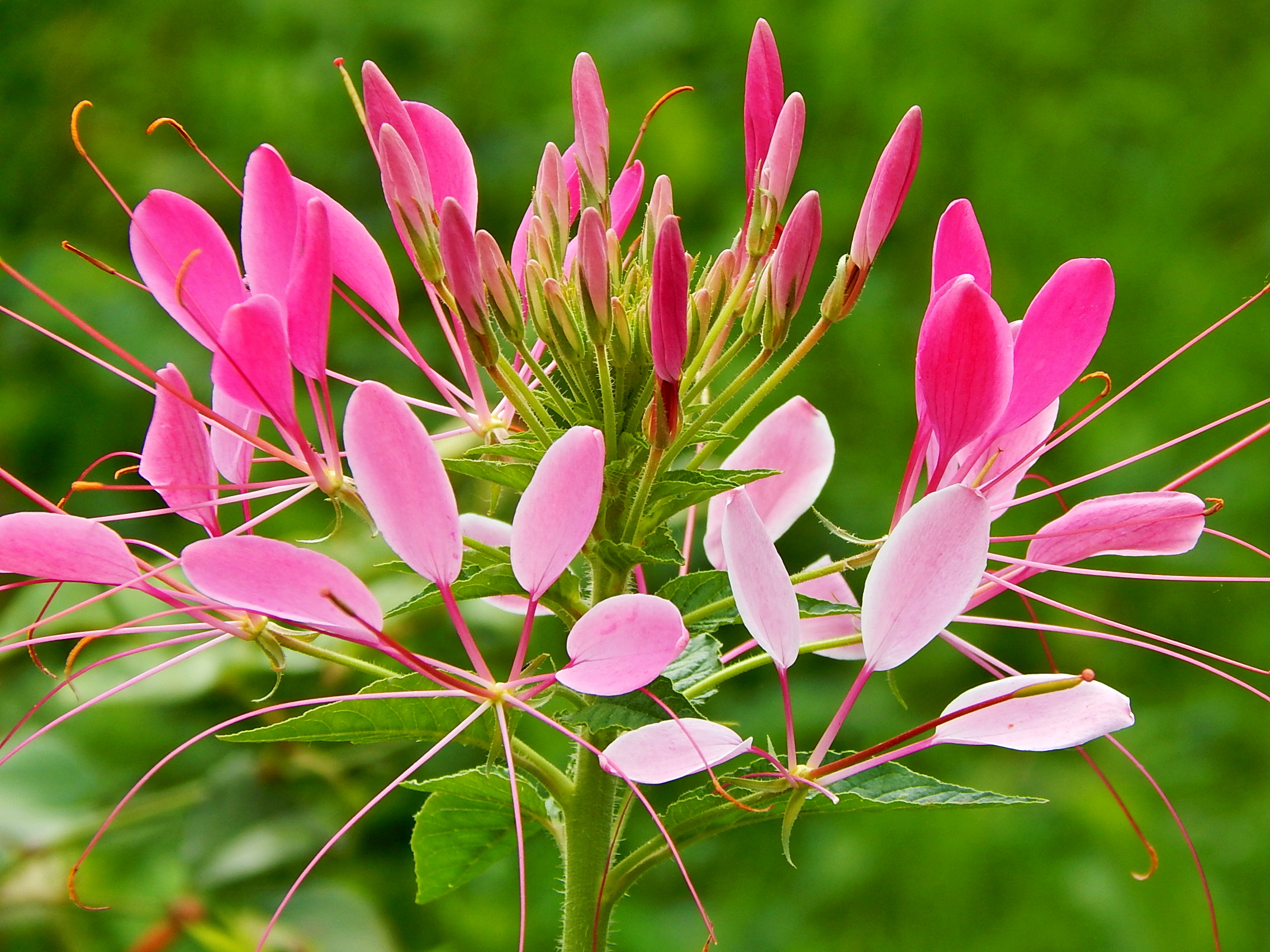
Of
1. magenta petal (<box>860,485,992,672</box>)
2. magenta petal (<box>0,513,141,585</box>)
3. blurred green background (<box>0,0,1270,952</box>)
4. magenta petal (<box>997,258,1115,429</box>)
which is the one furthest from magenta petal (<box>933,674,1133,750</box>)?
blurred green background (<box>0,0,1270,952</box>)

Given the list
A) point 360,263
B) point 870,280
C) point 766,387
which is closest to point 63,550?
point 360,263

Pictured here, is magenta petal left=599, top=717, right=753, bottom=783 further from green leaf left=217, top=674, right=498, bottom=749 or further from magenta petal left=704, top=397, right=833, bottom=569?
magenta petal left=704, top=397, right=833, bottom=569

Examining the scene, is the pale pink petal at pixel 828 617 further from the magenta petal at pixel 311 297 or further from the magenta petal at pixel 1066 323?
the magenta petal at pixel 311 297

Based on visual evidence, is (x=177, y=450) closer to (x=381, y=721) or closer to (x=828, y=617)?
(x=381, y=721)

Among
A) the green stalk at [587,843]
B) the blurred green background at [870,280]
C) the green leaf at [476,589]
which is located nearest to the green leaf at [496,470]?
the green leaf at [476,589]

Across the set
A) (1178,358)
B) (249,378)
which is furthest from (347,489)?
(1178,358)
